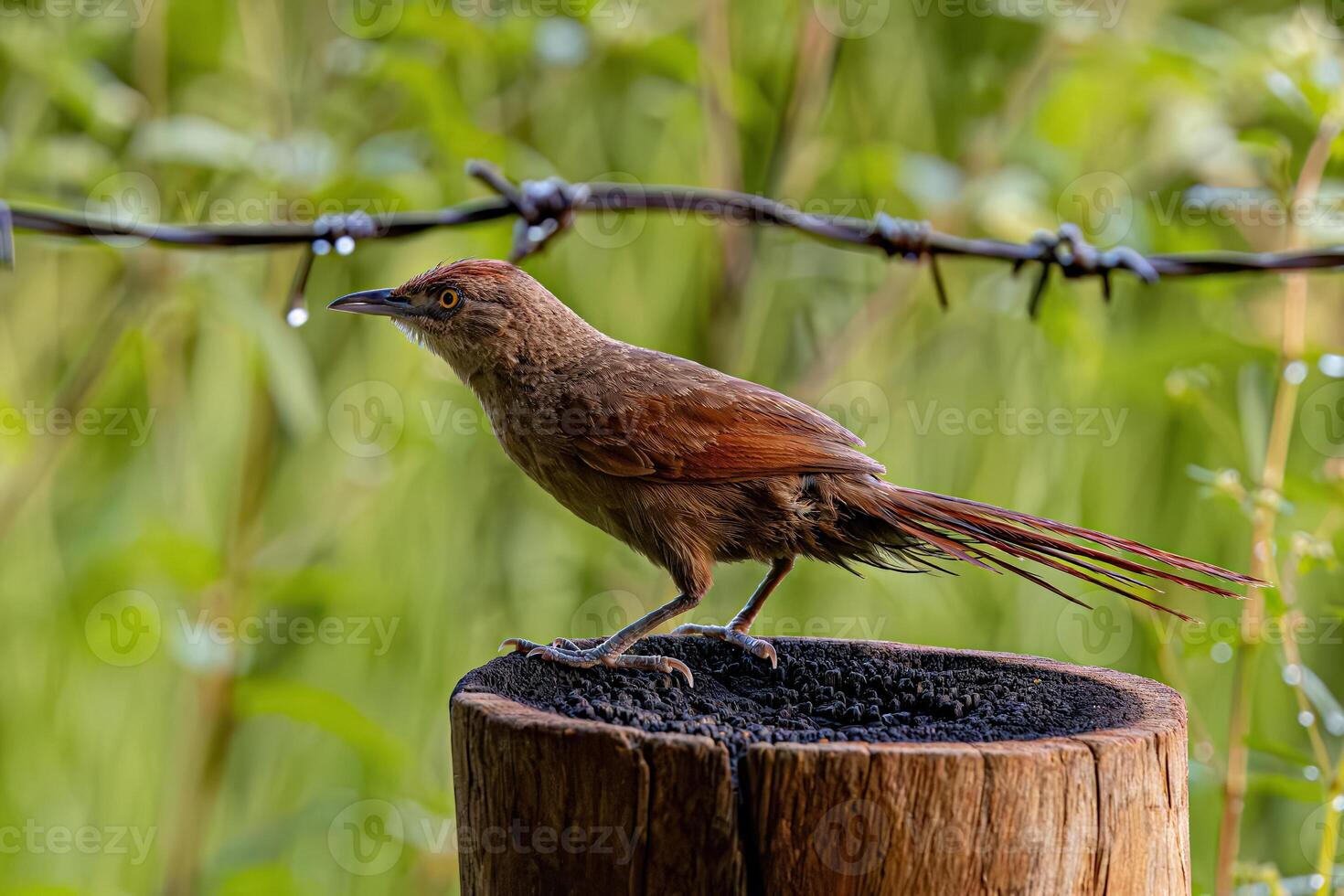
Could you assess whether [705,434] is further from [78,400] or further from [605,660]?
[78,400]

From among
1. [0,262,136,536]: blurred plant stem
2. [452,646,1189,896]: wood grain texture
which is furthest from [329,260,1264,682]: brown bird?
[0,262,136,536]: blurred plant stem

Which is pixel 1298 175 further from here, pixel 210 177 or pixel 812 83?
pixel 210 177

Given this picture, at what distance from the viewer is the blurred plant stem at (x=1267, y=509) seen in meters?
2.61

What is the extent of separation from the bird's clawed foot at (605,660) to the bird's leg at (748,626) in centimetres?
14

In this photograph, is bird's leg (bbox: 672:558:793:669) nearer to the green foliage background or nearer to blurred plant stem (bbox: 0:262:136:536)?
the green foliage background

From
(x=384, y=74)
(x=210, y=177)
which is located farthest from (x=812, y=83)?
(x=210, y=177)

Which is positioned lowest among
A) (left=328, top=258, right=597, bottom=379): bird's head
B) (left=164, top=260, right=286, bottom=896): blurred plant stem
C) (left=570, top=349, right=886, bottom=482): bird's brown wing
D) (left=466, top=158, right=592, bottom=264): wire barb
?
(left=164, top=260, right=286, bottom=896): blurred plant stem

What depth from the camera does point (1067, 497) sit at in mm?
4359

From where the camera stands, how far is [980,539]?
197 centimetres

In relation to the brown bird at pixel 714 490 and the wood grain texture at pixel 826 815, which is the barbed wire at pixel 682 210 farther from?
the wood grain texture at pixel 826 815

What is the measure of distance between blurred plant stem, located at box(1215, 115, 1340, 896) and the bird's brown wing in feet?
3.22

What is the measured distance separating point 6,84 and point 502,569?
7.77 feet

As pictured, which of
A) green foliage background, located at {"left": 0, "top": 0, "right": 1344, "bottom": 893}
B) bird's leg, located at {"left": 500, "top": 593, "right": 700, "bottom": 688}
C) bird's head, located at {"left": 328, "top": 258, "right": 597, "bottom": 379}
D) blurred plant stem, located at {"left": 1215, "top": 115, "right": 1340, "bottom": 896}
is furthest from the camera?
green foliage background, located at {"left": 0, "top": 0, "right": 1344, "bottom": 893}

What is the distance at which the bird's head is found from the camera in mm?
2279
